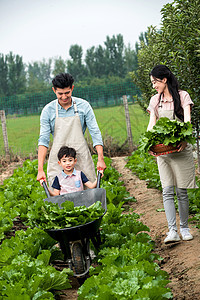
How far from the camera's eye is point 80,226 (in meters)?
3.10

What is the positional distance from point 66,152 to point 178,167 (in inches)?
46.7

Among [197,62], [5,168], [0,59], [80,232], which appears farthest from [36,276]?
[0,59]

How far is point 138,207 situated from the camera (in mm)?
6188

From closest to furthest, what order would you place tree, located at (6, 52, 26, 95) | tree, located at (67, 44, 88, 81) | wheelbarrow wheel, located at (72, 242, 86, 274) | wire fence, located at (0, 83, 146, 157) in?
wheelbarrow wheel, located at (72, 242, 86, 274) → wire fence, located at (0, 83, 146, 157) → tree, located at (6, 52, 26, 95) → tree, located at (67, 44, 88, 81)

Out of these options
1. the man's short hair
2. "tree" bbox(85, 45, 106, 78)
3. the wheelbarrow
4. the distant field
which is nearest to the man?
the man's short hair

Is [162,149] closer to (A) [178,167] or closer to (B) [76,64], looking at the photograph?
(A) [178,167]

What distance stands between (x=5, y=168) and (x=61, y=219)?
893cm

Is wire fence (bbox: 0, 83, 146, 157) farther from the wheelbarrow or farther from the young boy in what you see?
the wheelbarrow

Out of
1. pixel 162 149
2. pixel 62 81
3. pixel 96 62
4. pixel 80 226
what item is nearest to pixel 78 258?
pixel 80 226

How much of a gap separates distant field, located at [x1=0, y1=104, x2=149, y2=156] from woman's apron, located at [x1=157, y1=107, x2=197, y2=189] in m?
8.81

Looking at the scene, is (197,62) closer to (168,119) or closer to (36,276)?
(168,119)

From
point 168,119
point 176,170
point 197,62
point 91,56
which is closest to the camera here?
point 168,119

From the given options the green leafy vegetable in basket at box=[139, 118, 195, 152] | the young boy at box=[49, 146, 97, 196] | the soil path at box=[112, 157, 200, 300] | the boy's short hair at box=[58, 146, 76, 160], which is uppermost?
the green leafy vegetable in basket at box=[139, 118, 195, 152]

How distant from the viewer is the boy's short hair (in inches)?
158
